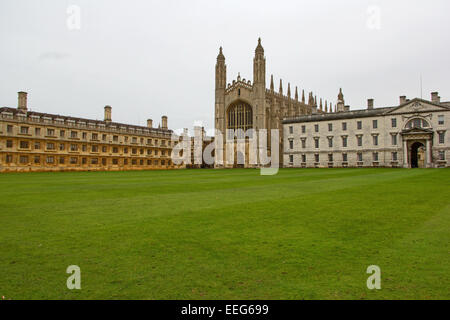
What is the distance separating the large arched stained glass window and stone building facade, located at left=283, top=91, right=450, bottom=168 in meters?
9.55

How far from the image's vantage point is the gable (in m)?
50.4

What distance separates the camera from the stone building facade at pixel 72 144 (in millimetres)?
49969

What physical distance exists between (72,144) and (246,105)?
37.2 m

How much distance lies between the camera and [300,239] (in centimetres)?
636

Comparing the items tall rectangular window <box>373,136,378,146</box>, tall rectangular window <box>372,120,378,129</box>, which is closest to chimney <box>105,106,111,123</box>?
tall rectangular window <box>372,120,378,129</box>

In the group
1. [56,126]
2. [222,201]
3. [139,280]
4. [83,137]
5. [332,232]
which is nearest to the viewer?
[139,280]

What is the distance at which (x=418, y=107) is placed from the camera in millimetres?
52031

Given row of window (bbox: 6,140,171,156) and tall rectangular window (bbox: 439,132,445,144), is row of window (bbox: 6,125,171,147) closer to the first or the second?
row of window (bbox: 6,140,171,156)

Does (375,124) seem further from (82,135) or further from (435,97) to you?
(82,135)
